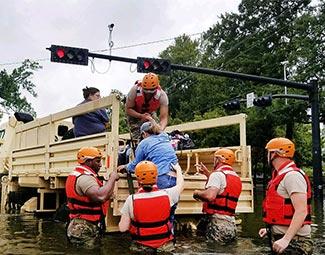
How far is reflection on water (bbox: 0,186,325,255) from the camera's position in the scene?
22.4ft

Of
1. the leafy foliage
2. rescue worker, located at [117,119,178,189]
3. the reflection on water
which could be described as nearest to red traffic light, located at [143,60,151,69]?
the reflection on water

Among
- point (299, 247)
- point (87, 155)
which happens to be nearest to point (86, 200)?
point (87, 155)

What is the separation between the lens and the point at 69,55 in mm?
14078

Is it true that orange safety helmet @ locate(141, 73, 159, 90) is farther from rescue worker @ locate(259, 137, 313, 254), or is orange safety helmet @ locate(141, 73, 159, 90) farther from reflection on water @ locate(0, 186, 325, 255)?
rescue worker @ locate(259, 137, 313, 254)

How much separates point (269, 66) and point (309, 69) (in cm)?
616

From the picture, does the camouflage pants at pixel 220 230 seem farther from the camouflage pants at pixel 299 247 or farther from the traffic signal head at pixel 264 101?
the traffic signal head at pixel 264 101

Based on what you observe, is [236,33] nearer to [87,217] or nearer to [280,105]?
[280,105]

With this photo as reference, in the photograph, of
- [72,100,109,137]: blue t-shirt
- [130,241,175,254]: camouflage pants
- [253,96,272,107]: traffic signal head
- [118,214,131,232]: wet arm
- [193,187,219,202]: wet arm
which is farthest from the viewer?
[253,96,272,107]: traffic signal head

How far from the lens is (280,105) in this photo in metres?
29.8

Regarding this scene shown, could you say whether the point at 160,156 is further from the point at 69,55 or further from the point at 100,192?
the point at 69,55

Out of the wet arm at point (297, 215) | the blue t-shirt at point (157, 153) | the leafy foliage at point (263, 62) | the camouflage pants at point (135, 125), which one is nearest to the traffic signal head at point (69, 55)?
the camouflage pants at point (135, 125)

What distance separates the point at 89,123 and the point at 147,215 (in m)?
4.17

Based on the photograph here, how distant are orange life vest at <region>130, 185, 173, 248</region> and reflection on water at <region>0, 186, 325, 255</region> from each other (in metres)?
1.42

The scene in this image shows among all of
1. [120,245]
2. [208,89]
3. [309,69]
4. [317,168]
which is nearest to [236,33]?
[208,89]
